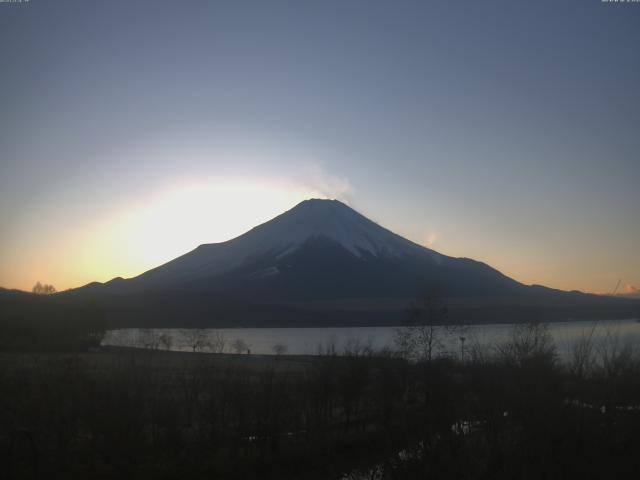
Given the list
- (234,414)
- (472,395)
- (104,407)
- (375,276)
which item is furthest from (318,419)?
Answer: (375,276)

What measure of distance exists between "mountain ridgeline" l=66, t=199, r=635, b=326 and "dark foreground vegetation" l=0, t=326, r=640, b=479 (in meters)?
68.3

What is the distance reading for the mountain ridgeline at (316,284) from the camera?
98.9 m

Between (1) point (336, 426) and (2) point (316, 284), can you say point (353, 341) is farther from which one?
(2) point (316, 284)

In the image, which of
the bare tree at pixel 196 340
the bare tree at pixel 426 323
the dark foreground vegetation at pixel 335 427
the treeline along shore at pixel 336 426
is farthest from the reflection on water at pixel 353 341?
the dark foreground vegetation at pixel 335 427

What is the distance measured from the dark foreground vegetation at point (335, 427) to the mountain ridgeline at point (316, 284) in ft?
224

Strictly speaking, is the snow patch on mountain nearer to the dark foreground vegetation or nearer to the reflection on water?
the reflection on water

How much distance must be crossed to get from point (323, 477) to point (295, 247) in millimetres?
145738

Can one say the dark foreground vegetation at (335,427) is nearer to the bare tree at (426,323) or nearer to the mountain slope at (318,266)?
the bare tree at (426,323)

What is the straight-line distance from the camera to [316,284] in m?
143

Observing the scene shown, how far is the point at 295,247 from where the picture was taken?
160 metres

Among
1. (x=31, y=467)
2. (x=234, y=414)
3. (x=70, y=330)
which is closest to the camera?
(x=31, y=467)

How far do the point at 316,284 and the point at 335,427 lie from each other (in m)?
124

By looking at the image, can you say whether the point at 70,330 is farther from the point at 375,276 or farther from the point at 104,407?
the point at 375,276

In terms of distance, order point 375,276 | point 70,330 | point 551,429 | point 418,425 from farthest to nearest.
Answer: point 375,276 < point 70,330 < point 418,425 < point 551,429
